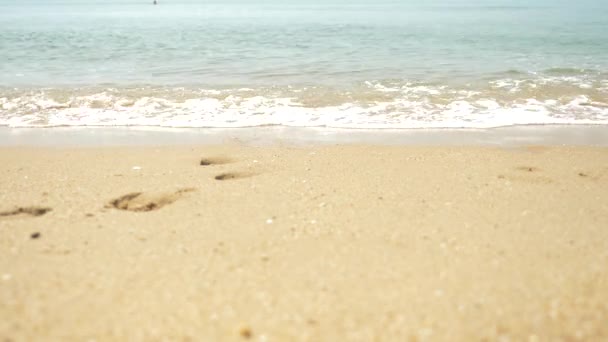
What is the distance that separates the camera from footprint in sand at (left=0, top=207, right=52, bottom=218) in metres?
3.74

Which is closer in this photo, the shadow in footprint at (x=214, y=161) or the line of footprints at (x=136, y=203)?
the line of footprints at (x=136, y=203)

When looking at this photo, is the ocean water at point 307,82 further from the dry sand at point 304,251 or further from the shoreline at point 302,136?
the dry sand at point 304,251

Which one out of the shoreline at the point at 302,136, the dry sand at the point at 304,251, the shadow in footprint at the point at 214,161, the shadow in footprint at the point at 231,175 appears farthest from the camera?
the shoreline at the point at 302,136

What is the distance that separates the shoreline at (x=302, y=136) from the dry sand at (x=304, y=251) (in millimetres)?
1143

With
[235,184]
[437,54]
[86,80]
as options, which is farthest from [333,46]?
[235,184]

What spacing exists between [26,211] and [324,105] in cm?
553

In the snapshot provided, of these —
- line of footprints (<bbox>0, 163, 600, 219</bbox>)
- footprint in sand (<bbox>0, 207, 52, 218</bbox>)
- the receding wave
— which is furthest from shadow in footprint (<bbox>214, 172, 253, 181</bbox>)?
the receding wave

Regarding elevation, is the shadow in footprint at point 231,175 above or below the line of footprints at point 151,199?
below

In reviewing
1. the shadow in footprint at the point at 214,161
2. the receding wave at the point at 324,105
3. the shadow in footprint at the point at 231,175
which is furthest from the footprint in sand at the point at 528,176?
the shadow in footprint at the point at 214,161

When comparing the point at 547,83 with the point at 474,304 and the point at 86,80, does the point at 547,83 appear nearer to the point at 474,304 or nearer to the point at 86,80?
the point at 474,304

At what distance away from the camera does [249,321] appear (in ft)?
7.68

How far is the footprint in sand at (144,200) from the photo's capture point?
13.0 ft

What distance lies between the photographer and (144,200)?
4.09 metres

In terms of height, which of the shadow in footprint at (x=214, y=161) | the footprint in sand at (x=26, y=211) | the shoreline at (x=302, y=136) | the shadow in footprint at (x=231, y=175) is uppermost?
the footprint in sand at (x=26, y=211)
